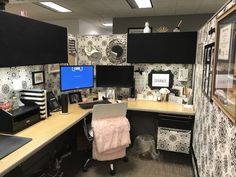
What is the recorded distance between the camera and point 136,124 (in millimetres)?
3182

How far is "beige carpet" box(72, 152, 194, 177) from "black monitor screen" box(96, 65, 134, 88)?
105 centimetres

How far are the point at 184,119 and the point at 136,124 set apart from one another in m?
0.88

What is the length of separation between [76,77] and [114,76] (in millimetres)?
550

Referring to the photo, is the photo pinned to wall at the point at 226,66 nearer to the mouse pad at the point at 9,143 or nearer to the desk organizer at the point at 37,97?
the mouse pad at the point at 9,143

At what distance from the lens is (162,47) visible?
2.78 metres

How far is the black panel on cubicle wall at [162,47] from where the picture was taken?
268 cm

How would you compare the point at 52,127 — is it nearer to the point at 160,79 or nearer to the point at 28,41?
the point at 28,41

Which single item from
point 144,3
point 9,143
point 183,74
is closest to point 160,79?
point 183,74

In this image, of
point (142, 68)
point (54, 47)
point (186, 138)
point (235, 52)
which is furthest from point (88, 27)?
point (235, 52)

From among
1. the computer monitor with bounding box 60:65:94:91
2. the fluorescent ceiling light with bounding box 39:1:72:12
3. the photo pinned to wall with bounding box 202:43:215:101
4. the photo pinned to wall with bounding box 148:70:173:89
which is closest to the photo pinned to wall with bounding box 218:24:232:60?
the photo pinned to wall with bounding box 202:43:215:101

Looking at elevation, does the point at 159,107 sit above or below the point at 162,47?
below

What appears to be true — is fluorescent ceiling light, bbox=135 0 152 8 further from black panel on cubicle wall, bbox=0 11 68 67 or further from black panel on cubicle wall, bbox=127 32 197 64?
black panel on cubicle wall, bbox=0 11 68 67

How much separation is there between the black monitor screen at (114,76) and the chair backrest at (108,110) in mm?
717

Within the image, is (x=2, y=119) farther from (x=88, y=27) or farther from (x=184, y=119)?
(x=88, y=27)
